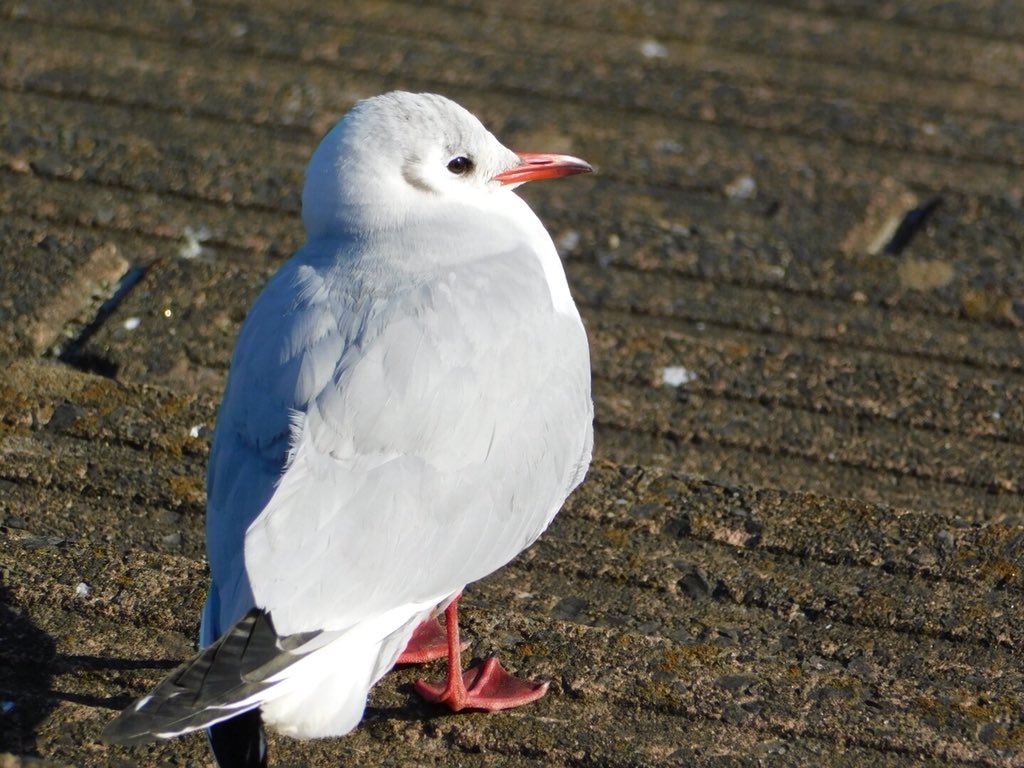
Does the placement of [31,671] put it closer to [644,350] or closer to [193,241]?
[644,350]

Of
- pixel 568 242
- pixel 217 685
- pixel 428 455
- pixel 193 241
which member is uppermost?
pixel 568 242

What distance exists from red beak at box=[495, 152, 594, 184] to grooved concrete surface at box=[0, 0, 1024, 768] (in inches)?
19.9

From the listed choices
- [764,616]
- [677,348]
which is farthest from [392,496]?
[677,348]

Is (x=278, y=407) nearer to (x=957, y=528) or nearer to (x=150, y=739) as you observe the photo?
(x=150, y=739)

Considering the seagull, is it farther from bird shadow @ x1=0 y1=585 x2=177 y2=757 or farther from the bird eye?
bird shadow @ x1=0 y1=585 x2=177 y2=757

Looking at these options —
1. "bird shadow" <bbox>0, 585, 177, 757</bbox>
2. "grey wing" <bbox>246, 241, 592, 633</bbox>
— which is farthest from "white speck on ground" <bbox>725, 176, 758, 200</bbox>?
"bird shadow" <bbox>0, 585, 177, 757</bbox>

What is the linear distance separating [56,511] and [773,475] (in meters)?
1.49

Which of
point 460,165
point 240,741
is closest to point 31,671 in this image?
point 240,741

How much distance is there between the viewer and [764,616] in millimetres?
2629

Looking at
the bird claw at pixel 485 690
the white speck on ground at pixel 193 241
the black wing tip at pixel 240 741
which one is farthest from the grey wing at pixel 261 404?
the white speck on ground at pixel 193 241

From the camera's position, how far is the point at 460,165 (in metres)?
2.99

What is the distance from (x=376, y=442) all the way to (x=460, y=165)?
89 centimetres

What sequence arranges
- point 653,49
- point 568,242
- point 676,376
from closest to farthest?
1. point 676,376
2. point 568,242
3. point 653,49

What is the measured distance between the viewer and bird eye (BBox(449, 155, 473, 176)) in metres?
2.97
